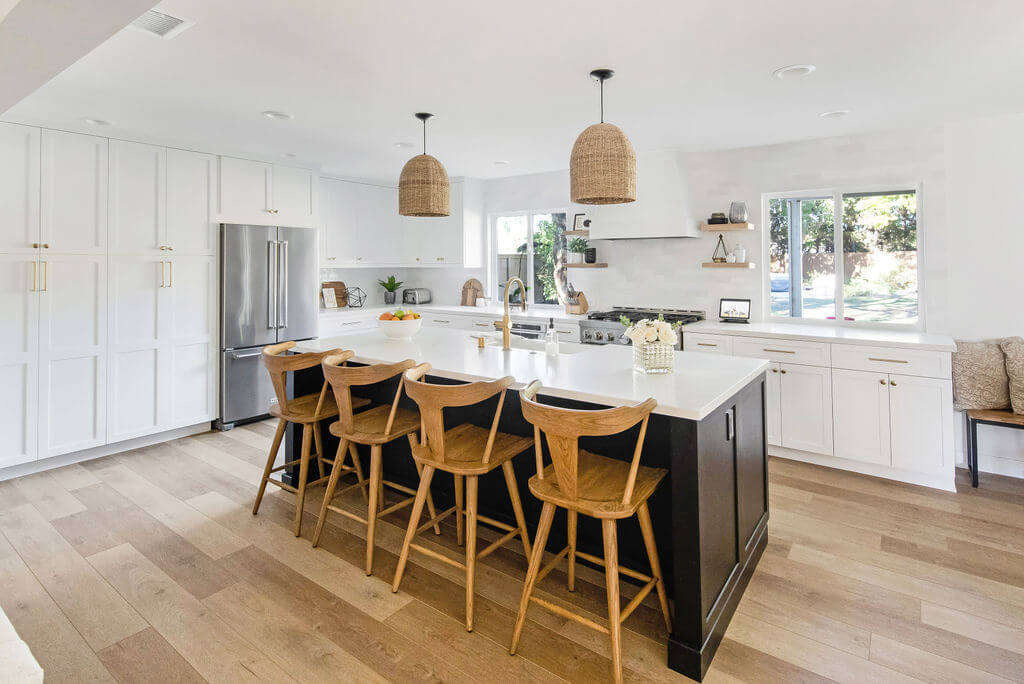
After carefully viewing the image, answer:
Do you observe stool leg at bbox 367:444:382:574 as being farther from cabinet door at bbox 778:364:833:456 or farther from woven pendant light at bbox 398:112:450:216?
cabinet door at bbox 778:364:833:456

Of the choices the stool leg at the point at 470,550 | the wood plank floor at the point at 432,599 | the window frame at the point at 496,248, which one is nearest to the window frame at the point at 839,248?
the wood plank floor at the point at 432,599

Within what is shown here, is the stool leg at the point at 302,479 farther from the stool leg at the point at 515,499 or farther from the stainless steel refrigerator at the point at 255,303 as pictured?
the stainless steel refrigerator at the point at 255,303

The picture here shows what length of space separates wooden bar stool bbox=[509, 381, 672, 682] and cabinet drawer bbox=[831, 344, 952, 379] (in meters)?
2.40

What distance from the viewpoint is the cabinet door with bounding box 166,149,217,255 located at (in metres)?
4.41

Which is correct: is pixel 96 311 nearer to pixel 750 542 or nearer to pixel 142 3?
pixel 142 3

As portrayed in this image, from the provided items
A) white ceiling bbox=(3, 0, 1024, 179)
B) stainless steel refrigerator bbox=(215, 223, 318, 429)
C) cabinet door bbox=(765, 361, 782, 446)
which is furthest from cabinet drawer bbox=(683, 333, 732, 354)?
stainless steel refrigerator bbox=(215, 223, 318, 429)

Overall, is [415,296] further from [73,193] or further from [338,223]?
[73,193]

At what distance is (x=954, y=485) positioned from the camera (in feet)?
11.5

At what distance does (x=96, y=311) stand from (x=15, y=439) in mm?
985

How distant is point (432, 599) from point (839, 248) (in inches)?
158

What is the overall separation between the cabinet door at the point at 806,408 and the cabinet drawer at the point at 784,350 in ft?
0.16

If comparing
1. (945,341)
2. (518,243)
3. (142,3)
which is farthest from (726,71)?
(518,243)

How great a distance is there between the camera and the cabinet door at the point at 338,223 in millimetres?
5922

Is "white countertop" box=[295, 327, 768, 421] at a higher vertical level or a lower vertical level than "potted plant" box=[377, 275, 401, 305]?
lower
